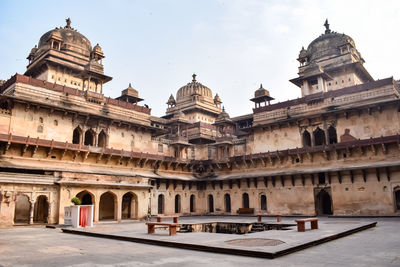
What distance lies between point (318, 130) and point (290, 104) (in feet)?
12.8

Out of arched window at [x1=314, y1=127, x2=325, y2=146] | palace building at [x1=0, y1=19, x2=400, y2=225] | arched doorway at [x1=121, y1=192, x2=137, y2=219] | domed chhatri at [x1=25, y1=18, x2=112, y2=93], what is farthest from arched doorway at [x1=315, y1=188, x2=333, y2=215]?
domed chhatri at [x1=25, y1=18, x2=112, y2=93]

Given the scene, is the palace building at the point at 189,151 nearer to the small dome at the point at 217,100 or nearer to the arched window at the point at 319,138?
the arched window at the point at 319,138

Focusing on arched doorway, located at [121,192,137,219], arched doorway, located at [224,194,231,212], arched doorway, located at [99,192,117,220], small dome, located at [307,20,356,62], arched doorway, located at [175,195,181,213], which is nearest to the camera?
arched doorway, located at [121,192,137,219]

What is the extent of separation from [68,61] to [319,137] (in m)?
27.6

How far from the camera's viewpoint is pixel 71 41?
1522 inches

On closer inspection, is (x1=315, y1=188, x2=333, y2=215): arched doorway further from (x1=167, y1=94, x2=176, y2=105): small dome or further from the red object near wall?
(x1=167, y1=94, x2=176, y2=105): small dome

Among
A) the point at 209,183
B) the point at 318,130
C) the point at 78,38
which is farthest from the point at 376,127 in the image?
the point at 78,38

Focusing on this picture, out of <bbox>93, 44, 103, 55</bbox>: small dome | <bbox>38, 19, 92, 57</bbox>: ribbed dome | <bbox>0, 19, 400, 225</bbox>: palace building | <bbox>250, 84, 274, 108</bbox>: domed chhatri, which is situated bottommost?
<bbox>0, 19, 400, 225</bbox>: palace building

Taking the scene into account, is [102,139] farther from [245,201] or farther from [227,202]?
[245,201]

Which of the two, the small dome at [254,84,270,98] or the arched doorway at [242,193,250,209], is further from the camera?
the small dome at [254,84,270,98]

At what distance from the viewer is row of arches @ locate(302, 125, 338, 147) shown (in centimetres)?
2897

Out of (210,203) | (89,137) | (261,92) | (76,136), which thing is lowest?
(210,203)

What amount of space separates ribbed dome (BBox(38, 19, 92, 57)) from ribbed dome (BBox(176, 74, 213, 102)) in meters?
16.8

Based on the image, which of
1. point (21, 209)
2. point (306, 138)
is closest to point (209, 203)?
point (306, 138)
